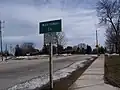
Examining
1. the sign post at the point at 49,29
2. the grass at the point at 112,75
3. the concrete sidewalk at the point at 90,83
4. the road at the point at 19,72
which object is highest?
the sign post at the point at 49,29

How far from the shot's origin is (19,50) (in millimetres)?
152750

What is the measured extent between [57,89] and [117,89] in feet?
8.32

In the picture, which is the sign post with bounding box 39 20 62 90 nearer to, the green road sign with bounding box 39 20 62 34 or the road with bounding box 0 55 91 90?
the green road sign with bounding box 39 20 62 34

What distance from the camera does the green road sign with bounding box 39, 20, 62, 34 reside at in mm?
11266

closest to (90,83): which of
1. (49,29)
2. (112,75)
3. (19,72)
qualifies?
(49,29)

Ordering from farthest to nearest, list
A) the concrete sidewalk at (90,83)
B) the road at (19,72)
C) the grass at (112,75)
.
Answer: the road at (19,72) < the grass at (112,75) < the concrete sidewalk at (90,83)

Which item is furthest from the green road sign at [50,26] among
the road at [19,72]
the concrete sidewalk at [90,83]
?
the road at [19,72]

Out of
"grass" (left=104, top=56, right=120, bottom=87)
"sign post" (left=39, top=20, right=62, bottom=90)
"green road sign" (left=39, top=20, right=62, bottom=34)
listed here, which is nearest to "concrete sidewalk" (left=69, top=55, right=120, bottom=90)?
"grass" (left=104, top=56, right=120, bottom=87)

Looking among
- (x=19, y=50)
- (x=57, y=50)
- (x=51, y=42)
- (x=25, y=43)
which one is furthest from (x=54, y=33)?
(x=25, y=43)

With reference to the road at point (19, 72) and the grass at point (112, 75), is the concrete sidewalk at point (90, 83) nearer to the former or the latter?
the grass at point (112, 75)

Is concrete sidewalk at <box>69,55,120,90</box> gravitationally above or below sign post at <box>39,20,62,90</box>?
below

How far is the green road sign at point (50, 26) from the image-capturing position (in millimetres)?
11266

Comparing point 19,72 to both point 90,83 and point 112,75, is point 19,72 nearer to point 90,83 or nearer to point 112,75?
point 112,75

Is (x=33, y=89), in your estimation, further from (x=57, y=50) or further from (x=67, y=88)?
(x=57, y=50)
